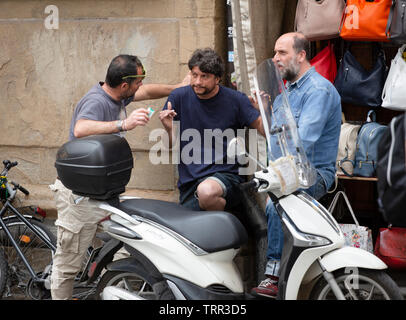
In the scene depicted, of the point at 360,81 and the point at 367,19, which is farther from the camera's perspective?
the point at 360,81

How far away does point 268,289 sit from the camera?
351cm

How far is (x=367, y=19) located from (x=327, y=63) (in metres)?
0.61

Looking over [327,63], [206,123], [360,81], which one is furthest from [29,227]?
[360,81]

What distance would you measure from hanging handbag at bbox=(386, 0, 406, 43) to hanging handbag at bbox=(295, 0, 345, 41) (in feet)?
1.28

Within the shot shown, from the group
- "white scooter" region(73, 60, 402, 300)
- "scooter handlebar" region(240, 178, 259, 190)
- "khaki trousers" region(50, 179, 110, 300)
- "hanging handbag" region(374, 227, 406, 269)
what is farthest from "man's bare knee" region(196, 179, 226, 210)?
"hanging handbag" region(374, 227, 406, 269)

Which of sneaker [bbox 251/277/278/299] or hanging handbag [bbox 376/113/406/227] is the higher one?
hanging handbag [bbox 376/113/406/227]

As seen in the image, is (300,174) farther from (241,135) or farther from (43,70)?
(43,70)

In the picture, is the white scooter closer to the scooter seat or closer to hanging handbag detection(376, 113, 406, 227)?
the scooter seat

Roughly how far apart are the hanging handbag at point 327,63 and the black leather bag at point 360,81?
3.3 inches

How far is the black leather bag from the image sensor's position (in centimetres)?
470

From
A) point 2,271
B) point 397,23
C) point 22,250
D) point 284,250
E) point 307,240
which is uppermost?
point 397,23

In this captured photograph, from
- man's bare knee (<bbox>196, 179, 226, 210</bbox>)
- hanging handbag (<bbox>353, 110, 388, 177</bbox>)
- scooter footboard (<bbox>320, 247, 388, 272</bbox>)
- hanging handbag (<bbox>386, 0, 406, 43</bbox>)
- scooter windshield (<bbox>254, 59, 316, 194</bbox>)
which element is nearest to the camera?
scooter footboard (<bbox>320, 247, 388, 272</bbox>)

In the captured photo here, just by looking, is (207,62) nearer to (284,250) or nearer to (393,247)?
(284,250)
